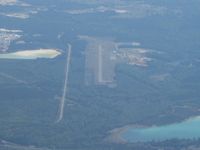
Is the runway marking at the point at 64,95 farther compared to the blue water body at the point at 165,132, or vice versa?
the runway marking at the point at 64,95

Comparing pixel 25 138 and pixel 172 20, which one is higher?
pixel 25 138

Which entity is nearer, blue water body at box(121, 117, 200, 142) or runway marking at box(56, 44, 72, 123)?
blue water body at box(121, 117, 200, 142)

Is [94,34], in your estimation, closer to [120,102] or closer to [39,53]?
[39,53]

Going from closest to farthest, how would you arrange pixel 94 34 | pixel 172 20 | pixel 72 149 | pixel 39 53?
pixel 72 149 < pixel 39 53 < pixel 94 34 < pixel 172 20

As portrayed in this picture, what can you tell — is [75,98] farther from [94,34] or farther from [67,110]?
[94,34]

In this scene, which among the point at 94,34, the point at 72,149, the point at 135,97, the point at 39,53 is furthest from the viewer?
the point at 94,34

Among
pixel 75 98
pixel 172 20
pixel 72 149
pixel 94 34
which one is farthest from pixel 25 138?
pixel 172 20

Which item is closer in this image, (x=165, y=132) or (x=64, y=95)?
(x=165, y=132)

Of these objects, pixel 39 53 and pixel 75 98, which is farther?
pixel 39 53
